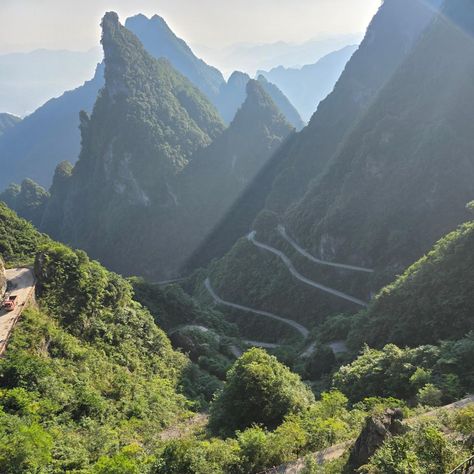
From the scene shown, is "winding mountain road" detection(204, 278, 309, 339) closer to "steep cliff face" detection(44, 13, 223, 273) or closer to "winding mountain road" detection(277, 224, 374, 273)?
"winding mountain road" detection(277, 224, 374, 273)

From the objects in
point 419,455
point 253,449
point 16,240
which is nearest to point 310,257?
point 16,240

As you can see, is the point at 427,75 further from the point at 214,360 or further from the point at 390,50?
the point at 214,360

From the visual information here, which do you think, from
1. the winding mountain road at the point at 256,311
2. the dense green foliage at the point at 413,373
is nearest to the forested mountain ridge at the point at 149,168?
the winding mountain road at the point at 256,311

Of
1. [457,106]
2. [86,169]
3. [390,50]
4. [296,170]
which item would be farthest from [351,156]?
[86,169]

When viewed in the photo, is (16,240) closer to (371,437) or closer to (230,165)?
(371,437)

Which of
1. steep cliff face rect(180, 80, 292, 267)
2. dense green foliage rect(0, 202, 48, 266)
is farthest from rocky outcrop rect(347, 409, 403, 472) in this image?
steep cliff face rect(180, 80, 292, 267)

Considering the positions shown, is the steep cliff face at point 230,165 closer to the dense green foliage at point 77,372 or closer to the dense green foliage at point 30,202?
the dense green foliage at point 30,202
